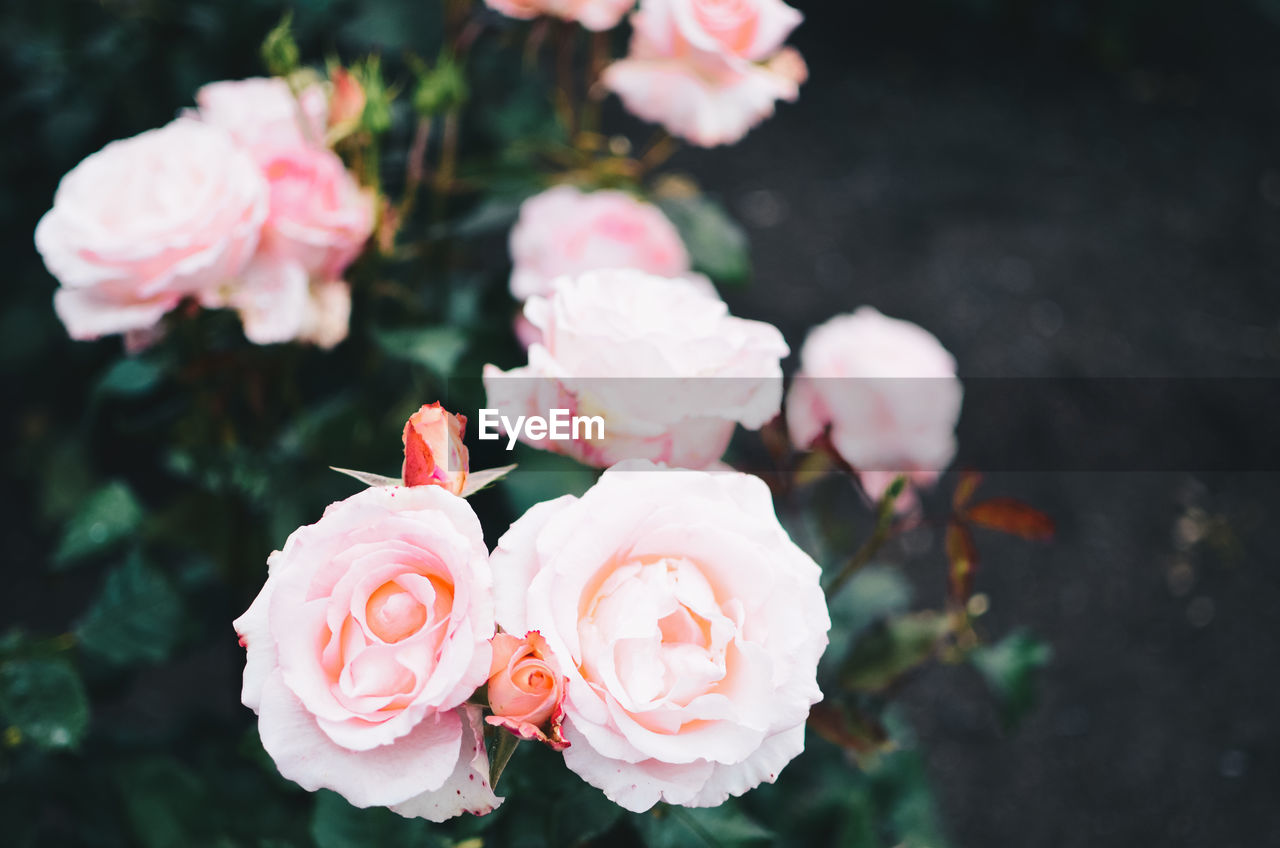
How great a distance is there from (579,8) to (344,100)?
0.20 m

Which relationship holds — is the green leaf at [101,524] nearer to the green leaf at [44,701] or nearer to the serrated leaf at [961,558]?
the green leaf at [44,701]

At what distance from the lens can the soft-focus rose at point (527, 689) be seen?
0.44 metres

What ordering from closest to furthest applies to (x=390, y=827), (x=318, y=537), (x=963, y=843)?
(x=318, y=537) < (x=390, y=827) < (x=963, y=843)

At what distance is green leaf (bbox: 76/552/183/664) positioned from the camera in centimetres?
87

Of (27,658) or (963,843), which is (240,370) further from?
(963,843)

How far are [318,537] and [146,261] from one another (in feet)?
1.09

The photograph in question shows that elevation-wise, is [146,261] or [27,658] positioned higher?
[146,261]

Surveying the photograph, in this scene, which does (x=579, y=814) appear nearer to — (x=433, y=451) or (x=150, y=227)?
(x=433, y=451)

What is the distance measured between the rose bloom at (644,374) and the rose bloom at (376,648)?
0.14 metres

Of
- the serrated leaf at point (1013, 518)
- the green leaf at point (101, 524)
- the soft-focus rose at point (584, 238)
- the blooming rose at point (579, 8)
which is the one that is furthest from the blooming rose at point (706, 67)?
the green leaf at point (101, 524)

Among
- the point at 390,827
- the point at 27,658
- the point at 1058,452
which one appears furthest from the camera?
the point at 1058,452

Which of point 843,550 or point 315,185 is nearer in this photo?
point 315,185

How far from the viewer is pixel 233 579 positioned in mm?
1033

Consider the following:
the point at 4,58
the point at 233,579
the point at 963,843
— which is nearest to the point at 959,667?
the point at 963,843
